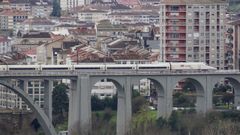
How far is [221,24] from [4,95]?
6977 millimetres

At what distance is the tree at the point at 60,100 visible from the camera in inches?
1822

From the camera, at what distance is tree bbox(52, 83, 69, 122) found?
4628 cm

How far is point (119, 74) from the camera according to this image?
42.6m

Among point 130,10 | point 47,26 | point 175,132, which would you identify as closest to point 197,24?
point 175,132

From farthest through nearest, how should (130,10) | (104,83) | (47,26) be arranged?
(130,10) → (47,26) → (104,83)

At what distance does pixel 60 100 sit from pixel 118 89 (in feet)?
13.4

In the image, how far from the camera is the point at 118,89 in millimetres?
43000

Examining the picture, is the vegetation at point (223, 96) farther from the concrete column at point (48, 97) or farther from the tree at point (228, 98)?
the concrete column at point (48, 97)

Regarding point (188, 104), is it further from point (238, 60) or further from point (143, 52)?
point (143, 52)

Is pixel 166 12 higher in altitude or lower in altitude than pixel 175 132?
higher

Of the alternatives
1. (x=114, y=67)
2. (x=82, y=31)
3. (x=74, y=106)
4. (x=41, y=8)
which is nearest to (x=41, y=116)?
(x=74, y=106)

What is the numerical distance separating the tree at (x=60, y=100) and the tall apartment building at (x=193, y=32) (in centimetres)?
376

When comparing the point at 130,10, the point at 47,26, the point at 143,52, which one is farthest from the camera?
the point at 130,10

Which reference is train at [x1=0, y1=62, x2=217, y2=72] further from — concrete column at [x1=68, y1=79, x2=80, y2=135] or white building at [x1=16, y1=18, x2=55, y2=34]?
white building at [x1=16, y1=18, x2=55, y2=34]
